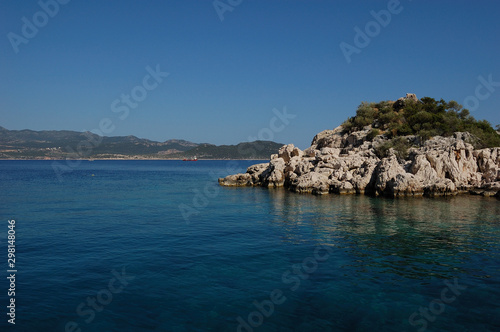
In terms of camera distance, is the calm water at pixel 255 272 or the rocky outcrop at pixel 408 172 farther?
the rocky outcrop at pixel 408 172

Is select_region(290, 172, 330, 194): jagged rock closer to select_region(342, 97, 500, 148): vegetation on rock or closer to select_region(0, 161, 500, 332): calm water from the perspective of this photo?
select_region(342, 97, 500, 148): vegetation on rock

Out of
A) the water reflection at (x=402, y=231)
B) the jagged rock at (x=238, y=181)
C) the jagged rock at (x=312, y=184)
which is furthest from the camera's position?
the jagged rock at (x=238, y=181)

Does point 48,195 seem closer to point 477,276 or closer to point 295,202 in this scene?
point 295,202

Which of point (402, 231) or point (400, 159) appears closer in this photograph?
point (402, 231)

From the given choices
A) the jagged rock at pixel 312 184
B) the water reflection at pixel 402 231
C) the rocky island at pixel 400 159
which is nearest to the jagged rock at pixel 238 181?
the rocky island at pixel 400 159

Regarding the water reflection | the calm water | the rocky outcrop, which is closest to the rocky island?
the rocky outcrop

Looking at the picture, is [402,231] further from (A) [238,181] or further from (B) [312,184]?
(A) [238,181]

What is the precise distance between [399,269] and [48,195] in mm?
40602

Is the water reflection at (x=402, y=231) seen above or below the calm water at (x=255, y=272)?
above

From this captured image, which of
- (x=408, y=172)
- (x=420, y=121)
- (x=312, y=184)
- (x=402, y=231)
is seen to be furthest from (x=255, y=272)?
(x=420, y=121)

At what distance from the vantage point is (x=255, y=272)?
50.0ft

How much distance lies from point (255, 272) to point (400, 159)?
131 feet

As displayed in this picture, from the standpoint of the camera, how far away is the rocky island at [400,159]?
141ft

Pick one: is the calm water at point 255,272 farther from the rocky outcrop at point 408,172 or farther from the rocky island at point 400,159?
the rocky island at point 400,159
